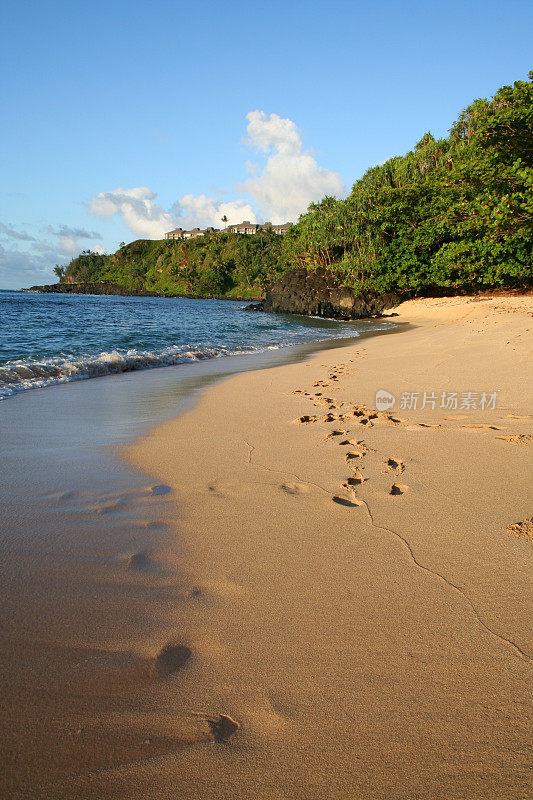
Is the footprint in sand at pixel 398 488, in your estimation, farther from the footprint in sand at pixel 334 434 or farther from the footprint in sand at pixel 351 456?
the footprint in sand at pixel 334 434

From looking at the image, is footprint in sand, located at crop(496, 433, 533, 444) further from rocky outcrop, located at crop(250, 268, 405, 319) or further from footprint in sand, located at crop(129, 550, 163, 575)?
rocky outcrop, located at crop(250, 268, 405, 319)

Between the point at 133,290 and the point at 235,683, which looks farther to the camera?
the point at 133,290

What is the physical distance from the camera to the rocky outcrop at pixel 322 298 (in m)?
31.4

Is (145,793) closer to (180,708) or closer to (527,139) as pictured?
(180,708)

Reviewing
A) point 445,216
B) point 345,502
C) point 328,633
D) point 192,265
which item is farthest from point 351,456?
point 192,265

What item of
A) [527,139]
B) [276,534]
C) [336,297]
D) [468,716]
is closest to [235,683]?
[468,716]

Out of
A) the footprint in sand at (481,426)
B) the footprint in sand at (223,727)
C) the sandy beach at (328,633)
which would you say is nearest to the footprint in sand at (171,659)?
the sandy beach at (328,633)

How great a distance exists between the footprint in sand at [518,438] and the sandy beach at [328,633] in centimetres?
3

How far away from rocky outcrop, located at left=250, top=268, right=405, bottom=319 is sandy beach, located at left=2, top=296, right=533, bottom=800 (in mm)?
28971

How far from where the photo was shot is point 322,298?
35.6 m

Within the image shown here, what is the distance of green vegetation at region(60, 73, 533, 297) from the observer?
1515cm

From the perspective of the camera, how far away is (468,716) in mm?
1308

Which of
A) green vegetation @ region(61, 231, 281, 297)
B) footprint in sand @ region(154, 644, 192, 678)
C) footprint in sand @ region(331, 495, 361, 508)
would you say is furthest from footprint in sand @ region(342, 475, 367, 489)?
green vegetation @ region(61, 231, 281, 297)

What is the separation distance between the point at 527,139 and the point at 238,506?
17.4m
